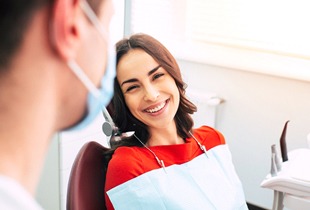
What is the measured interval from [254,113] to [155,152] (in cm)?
105

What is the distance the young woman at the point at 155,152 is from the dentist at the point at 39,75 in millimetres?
730

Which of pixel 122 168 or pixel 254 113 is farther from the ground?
pixel 122 168

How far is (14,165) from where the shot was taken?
1.41 ft

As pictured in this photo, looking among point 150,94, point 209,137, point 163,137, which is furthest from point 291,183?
point 150,94

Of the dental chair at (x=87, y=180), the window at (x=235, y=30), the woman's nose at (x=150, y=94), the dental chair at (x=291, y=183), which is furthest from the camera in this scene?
the window at (x=235, y=30)

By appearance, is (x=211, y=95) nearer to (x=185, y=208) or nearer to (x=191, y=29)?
(x=191, y=29)

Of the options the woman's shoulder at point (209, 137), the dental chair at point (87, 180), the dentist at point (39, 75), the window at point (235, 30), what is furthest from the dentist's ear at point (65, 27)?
the window at point (235, 30)

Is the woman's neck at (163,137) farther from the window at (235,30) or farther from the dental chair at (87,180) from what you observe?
the window at (235,30)

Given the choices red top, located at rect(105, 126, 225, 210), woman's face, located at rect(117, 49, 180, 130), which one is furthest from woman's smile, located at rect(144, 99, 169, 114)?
red top, located at rect(105, 126, 225, 210)

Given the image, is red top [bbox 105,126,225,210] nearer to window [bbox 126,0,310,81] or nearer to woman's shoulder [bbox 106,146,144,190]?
woman's shoulder [bbox 106,146,144,190]

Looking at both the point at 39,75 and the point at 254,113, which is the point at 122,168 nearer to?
the point at 39,75

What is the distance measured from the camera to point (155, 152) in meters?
1.29

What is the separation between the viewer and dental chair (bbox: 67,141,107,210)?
44.5 inches

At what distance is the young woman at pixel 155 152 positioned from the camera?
1188 mm
